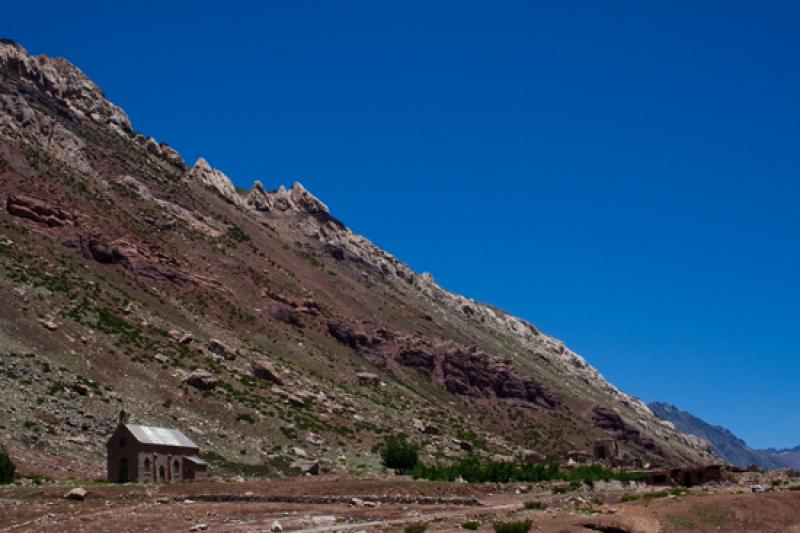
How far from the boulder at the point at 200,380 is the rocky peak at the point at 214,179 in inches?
3335

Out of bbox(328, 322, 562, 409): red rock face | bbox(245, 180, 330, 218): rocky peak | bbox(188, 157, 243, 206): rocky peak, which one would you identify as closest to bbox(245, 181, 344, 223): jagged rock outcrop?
bbox(245, 180, 330, 218): rocky peak

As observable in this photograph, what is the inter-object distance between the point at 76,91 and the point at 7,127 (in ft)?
127

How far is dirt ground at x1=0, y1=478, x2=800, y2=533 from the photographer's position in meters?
31.0

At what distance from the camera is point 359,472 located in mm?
65125

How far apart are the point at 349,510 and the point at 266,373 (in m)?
49.5

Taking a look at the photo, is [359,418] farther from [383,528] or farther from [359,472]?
[383,528]

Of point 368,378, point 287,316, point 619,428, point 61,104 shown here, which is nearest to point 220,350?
point 368,378

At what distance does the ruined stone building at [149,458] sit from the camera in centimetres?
5208

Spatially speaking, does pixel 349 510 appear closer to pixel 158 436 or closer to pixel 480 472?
pixel 158 436

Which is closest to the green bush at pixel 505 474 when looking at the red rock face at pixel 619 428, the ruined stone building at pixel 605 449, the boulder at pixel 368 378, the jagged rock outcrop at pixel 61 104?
the ruined stone building at pixel 605 449

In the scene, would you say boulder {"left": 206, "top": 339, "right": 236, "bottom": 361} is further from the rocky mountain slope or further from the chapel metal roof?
the chapel metal roof

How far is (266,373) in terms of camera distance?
85562 mm

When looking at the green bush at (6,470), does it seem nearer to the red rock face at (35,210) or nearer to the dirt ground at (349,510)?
the dirt ground at (349,510)

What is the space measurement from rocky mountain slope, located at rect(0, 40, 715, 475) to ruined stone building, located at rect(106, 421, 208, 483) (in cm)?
283
